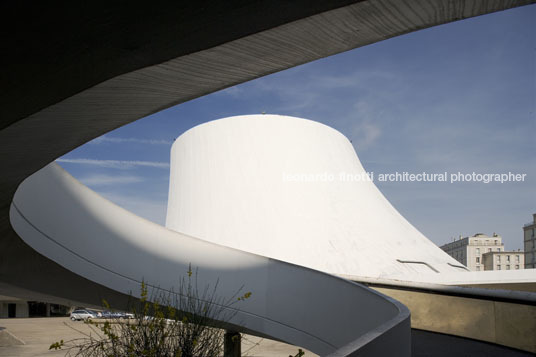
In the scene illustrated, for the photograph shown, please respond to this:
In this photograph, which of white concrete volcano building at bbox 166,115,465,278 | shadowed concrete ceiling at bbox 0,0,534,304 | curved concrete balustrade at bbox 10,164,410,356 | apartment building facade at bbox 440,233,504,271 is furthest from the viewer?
apartment building facade at bbox 440,233,504,271

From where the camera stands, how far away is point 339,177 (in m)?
11.4

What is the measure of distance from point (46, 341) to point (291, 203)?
1265 cm

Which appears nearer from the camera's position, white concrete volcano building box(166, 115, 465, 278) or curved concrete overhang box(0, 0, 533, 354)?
curved concrete overhang box(0, 0, 533, 354)

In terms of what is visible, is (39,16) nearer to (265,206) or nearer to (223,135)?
(265,206)

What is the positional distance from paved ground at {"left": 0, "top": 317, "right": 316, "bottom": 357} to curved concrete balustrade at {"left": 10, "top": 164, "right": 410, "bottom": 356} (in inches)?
141

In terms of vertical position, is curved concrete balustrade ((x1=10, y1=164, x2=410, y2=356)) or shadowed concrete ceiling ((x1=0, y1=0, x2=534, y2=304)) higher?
shadowed concrete ceiling ((x1=0, y1=0, x2=534, y2=304))

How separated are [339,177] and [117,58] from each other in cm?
1018

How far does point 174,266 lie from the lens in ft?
22.2

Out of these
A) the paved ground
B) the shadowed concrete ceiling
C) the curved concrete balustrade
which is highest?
the shadowed concrete ceiling

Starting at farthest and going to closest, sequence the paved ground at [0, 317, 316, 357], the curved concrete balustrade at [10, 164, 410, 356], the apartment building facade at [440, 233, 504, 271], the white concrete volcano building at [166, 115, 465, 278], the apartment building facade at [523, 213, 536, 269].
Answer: the apartment building facade at [440, 233, 504, 271], the apartment building facade at [523, 213, 536, 269], the paved ground at [0, 317, 316, 357], the white concrete volcano building at [166, 115, 465, 278], the curved concrete balustrade at [10, 164, 410, 356]

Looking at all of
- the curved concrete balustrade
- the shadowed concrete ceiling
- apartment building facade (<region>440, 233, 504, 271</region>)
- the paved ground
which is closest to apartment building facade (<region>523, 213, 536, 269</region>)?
apartment building facade (<region>440, 233, 504, 271</region>)

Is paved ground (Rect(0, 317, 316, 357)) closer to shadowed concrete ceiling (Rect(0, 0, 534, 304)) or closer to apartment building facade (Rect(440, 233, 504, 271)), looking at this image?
shadowed concrete ceiling (Rect(0, 0, 534, 304))

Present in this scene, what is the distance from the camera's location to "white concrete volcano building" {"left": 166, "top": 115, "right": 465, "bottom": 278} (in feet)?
34.4

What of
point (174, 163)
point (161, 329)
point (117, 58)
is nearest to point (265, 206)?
point (174, 163)
